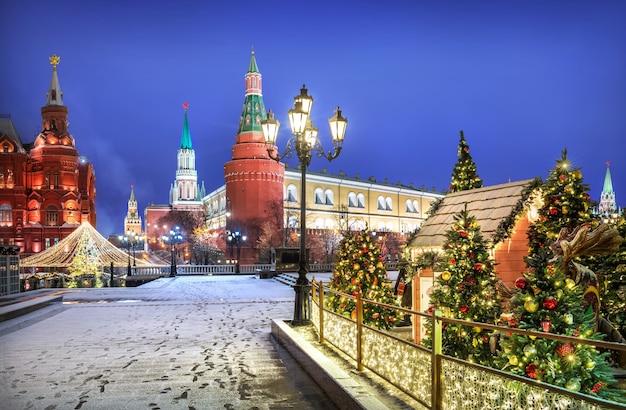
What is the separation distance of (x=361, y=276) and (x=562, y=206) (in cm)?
370

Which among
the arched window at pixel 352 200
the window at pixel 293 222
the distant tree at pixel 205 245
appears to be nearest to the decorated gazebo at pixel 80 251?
the distant tree at pixel 205 245

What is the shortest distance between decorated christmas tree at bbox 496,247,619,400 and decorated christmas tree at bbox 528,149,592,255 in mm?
4333

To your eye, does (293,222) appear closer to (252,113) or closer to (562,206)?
(252,113)

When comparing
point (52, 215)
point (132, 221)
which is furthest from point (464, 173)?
point (132, 221)

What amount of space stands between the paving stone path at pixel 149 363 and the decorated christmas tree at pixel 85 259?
18.5m

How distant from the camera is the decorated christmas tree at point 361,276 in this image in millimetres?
9820

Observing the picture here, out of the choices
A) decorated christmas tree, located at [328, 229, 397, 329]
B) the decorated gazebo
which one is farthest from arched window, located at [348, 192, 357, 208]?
decorated christmas tree, located at [328, 229, 397, 329]

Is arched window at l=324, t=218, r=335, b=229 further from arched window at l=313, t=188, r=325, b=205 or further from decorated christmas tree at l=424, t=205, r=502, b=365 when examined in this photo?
decorated christmas tree at l=424, t=205, r=502, b=365

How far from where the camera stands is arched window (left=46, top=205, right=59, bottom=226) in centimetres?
6712

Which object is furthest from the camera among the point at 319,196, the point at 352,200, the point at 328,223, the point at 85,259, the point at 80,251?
the point at 352,200

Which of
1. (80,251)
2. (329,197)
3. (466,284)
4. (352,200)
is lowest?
(80,251)

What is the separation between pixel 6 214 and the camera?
217 ft

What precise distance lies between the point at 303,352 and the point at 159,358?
2527mm

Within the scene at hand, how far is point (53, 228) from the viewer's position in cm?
6650
